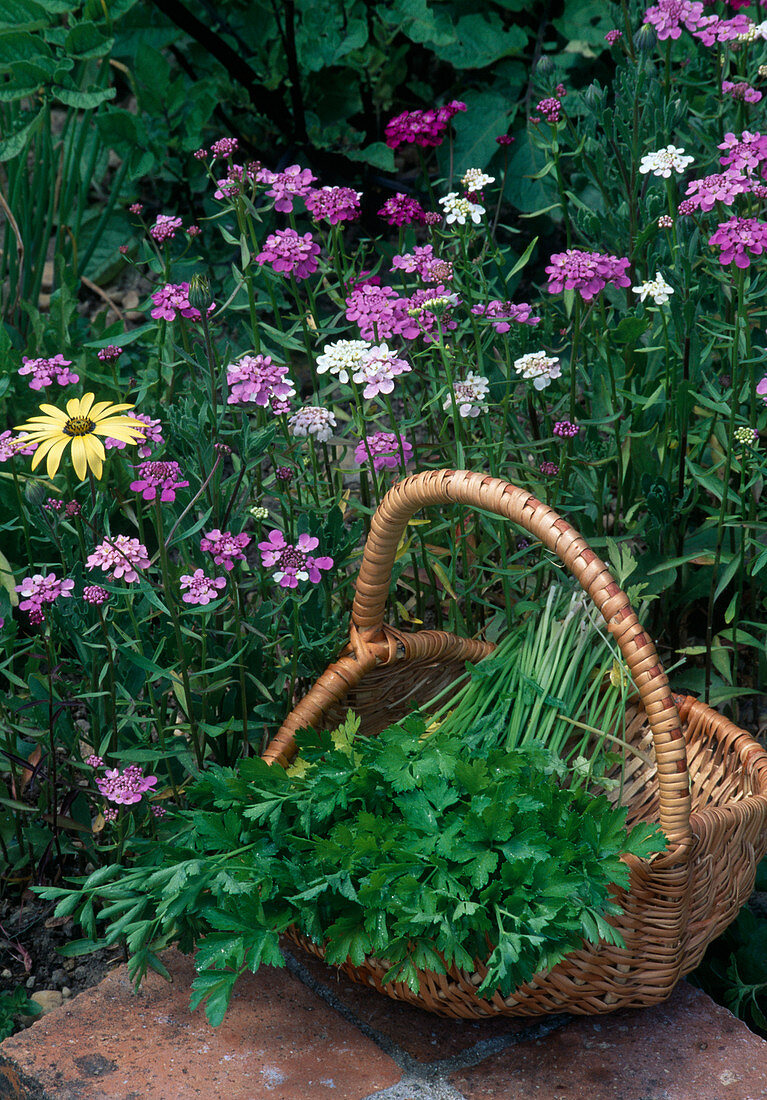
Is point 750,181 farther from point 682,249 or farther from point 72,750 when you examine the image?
point 72,750

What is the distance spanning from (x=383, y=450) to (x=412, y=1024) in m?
0.83

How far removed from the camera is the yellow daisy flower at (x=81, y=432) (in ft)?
3.80

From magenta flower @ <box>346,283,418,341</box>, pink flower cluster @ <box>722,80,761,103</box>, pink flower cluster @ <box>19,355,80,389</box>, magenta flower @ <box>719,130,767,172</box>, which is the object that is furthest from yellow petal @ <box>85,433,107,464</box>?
pink flower cluster @ <box>722,80,761,103</box>

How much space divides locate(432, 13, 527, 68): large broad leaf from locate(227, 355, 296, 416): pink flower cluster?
1605 millimetres

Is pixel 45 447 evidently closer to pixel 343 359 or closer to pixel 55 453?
pixel 55 453

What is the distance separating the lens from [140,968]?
4.44ft

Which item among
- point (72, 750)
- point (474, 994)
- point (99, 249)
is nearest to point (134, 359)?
point (99, 249)

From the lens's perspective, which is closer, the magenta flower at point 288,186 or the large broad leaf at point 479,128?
the magenta flower at point 288,186

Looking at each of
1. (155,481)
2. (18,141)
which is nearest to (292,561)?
(155,481)

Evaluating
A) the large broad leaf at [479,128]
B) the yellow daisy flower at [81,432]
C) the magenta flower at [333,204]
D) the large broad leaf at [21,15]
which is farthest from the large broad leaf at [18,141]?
the yellow daisy flower at [81,432]

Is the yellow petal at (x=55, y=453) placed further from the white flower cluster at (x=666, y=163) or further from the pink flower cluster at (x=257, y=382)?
the white flower cluster at (x=666, y=163)

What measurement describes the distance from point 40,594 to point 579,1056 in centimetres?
92

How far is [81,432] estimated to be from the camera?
1202mm

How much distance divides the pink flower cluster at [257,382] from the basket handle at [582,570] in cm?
22
